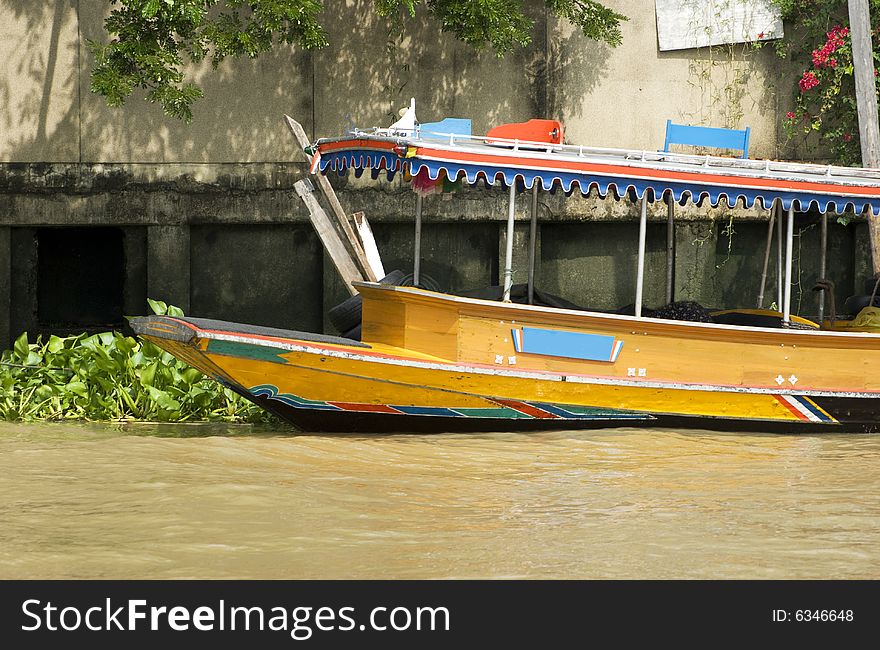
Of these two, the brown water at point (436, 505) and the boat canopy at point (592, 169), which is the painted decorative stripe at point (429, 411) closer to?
the brown water at point (436, 505)

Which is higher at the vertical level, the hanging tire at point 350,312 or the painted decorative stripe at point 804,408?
the hanging tire at point 350,312

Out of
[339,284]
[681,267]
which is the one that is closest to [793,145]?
[681,267]

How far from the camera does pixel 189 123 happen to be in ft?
31.5

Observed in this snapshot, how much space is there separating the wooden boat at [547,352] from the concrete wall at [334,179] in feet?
6.28

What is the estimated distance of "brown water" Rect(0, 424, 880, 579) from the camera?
14.8 ft

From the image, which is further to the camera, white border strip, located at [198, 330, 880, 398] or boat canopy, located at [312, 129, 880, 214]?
boat canopy, located at [312, 129, 880, 214]

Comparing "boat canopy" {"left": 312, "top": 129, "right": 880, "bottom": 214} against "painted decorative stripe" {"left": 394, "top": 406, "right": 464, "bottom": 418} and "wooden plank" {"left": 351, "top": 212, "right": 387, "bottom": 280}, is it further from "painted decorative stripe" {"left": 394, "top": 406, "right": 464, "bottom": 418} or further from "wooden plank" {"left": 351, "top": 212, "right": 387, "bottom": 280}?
"painted decorative stripe" {"left": 394, "top": 406, "right": 464, "bottom": 418}

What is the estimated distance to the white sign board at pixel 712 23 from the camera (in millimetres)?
9844

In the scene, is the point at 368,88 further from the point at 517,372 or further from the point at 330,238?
the point at 517,372

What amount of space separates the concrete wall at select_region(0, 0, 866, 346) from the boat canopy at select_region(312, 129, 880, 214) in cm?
193

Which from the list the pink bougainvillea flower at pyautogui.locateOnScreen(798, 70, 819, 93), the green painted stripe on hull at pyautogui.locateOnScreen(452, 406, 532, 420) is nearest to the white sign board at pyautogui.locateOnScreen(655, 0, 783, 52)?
the pink bougainvillea flower at pyautogui.locateOnScreen(798, 70, 819, 93)

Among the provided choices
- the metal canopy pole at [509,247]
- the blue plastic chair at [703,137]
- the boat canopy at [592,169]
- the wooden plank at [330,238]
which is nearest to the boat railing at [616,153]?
the boat canopy at [592,169]

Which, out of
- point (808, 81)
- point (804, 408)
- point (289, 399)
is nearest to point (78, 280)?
point (289, 399)

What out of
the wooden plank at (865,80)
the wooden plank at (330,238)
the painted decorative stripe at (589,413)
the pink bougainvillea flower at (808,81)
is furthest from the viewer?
the pink bougainvillea flower at (808,81)
